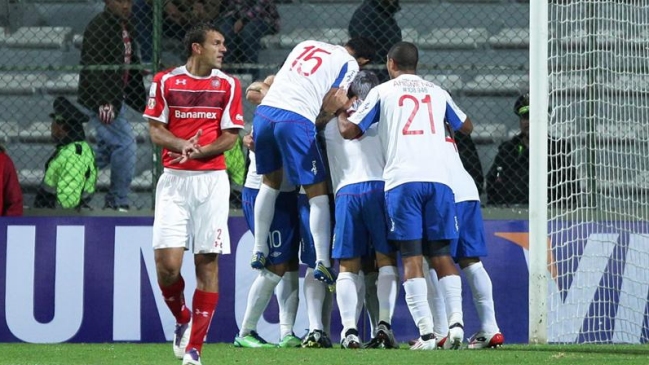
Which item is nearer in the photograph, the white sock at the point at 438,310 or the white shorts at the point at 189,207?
the white shorts at the point at 189,207

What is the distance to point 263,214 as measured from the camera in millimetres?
9055

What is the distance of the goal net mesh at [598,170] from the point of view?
31.3ft

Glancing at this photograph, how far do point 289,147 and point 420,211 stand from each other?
1.02 meters

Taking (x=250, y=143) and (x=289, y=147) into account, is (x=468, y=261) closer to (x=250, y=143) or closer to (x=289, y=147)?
(x=289, y=147)

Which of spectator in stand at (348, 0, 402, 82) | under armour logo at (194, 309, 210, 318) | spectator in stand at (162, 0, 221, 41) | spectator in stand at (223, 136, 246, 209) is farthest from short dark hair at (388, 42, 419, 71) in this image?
spectator in stand at (162, 0, 221, 41)

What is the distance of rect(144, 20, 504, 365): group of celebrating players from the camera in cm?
775

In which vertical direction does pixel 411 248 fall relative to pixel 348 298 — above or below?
above

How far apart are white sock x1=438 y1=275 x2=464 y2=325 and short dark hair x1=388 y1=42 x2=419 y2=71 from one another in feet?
4.78

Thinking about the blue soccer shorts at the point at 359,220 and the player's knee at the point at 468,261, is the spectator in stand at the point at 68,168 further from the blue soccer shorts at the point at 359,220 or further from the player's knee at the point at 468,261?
the player's knee at the point at 468,261

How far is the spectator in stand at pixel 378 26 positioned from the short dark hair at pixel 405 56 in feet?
8.47

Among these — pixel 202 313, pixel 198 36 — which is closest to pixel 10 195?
Result: pixel 198 36

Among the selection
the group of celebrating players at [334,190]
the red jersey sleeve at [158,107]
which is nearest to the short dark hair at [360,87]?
the group of celebrating players at [334,190]

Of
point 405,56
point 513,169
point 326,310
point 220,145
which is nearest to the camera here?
point 220,145

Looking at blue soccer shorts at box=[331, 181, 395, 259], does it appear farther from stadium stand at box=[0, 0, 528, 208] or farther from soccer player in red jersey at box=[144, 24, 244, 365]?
stadium stand at box=[0, 0, 528, 208]
